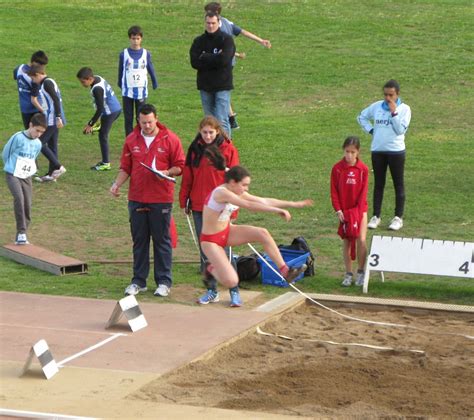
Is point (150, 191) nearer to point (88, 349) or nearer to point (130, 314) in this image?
point (130, 314)

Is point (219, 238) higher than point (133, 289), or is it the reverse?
point (219, 238)

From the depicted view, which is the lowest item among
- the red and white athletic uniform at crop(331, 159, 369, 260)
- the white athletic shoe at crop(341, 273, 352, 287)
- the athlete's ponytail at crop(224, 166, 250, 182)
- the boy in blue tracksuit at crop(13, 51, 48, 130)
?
the white athletic shoe at crop(341, 273, 352, 287)

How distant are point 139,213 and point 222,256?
165 centimetres

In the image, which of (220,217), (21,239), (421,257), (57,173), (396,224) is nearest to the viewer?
(220,217)

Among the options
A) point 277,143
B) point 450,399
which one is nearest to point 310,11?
point 277,143

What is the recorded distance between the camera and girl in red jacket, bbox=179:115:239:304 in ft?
41.5

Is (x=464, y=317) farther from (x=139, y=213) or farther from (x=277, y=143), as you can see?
(x=277, y=143)

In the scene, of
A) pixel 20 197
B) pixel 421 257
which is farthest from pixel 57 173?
pixel 421 257

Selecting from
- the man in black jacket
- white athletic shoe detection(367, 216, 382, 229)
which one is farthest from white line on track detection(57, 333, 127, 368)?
the man in black jacket

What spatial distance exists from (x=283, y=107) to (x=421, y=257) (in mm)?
11833

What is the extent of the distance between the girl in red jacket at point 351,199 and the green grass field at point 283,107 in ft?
1.11

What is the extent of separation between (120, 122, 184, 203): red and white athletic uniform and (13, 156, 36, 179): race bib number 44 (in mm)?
2155

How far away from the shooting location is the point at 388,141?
15859 mm

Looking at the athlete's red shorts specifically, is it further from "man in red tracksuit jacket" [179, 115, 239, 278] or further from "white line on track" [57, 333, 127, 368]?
"white line on track" [57, 333, 127, 368]
